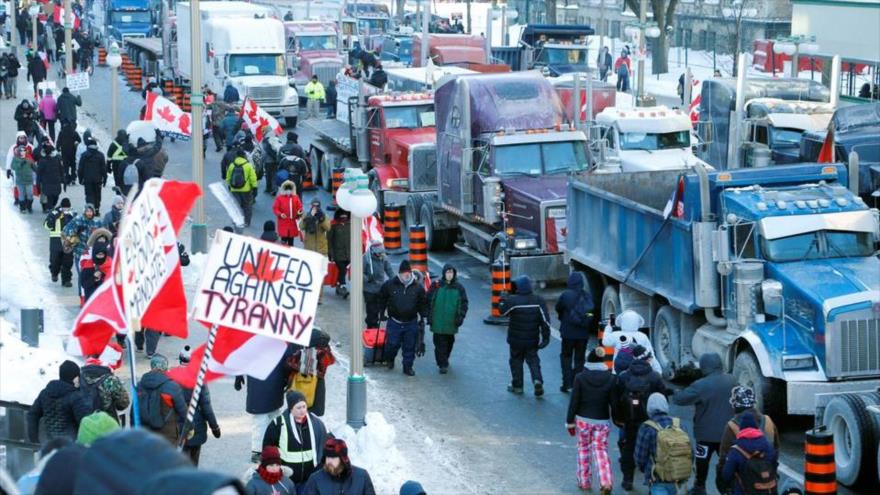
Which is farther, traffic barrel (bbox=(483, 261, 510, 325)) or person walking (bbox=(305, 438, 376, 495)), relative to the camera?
traffic barrel (bbox=(483, 261, 510, 325))

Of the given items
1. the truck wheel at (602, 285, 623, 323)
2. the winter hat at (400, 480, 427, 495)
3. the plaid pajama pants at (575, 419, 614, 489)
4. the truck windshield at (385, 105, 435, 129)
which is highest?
the truck windshield at (385, 105, 435, 129)

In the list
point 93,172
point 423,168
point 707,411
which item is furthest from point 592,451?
point 93,172

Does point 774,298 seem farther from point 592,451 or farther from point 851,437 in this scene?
point 592,451

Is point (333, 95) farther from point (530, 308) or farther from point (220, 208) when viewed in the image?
point (530, 308)

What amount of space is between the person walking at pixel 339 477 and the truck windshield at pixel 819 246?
24.8 feet

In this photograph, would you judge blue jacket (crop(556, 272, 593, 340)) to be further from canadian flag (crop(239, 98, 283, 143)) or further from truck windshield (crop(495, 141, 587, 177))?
canadian flag (crop(239, 98, 283, 143))

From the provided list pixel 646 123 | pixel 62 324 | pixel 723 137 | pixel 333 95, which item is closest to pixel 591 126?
pixel 646 123

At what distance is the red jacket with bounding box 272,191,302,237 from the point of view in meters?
26.4

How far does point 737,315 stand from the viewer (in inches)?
704

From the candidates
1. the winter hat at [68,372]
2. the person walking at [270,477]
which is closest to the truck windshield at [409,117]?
the winter hat at [68,372]

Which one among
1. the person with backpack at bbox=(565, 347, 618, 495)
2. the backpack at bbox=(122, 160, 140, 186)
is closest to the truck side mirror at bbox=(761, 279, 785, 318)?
the person with backpack at bbox=(565, 347, 618, 495)

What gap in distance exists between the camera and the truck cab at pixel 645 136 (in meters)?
29.4

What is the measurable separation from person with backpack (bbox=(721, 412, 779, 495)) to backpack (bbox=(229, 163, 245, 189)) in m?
16.5

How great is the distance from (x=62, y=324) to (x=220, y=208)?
10.1m
